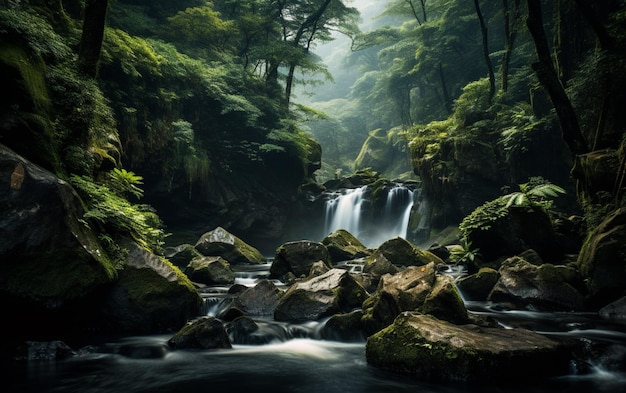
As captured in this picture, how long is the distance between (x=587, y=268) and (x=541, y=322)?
1969mm

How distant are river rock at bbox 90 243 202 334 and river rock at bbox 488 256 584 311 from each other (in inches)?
284

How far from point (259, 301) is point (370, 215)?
16054 millimetres

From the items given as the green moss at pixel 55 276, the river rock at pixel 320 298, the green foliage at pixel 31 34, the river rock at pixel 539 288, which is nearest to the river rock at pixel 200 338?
the green moss at pixel 55 276

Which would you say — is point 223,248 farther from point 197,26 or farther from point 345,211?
point 197,26

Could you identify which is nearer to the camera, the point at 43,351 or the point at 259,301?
the point at 43,351

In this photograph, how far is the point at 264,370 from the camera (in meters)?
5.50

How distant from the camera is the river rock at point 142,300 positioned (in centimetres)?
658

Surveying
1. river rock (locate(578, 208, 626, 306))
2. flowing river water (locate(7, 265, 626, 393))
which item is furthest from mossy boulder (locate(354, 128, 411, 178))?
flowing river water (locate(7, 265, 626, 393))

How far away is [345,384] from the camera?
4.89m

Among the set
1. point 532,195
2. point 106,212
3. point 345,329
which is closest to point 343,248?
point 532,195

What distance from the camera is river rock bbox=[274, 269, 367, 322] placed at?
7883 millimetres

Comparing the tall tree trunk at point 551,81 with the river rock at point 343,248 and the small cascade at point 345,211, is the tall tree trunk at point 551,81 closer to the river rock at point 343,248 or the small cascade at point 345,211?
the river rock at point 343,248

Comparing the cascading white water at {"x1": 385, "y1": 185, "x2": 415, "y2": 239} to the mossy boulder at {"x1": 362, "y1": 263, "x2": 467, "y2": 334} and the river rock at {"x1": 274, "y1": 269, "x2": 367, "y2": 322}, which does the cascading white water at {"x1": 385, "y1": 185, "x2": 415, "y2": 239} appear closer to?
the river rock at {"x1": 274, "y1": 269, "x2": 367, "y2": 322}

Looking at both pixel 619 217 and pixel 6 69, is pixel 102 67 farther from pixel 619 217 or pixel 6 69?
pixel 619 217
